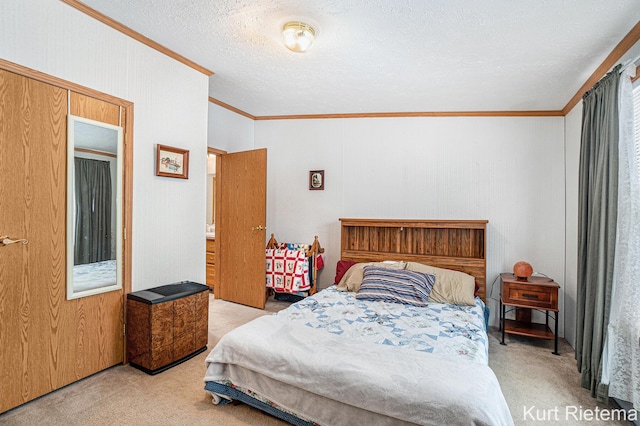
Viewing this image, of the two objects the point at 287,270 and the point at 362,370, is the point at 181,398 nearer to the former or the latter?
the point at 362,370

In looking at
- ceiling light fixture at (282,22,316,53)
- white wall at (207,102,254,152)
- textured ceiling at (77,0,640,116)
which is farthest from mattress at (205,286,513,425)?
white wall at (207,102,254,152)

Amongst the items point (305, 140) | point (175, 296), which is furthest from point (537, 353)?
point (305, 140)

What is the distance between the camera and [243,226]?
14.0ft

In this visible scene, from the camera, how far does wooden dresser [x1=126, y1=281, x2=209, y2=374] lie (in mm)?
2449

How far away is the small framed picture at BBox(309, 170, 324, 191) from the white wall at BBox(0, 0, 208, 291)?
5.17ft

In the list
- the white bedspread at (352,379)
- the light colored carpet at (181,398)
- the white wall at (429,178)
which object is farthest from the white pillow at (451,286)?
the white bedspread at (352,379)

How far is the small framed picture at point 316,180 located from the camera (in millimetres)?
4430

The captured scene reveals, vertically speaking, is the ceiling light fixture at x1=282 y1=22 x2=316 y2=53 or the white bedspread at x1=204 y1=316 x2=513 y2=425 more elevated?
the ceiling light fixture at x1=282 y1=22 x2=316 y2=53

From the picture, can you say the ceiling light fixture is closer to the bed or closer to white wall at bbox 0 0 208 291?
white wall at bbox 0 0 208 291

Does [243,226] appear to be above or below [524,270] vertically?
above

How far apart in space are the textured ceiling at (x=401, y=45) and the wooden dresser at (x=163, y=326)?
1.99 m

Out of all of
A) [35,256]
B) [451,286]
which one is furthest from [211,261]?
[451,286]

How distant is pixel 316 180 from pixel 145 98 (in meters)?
2.27

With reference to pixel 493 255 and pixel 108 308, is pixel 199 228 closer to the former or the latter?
pixel 108 308
